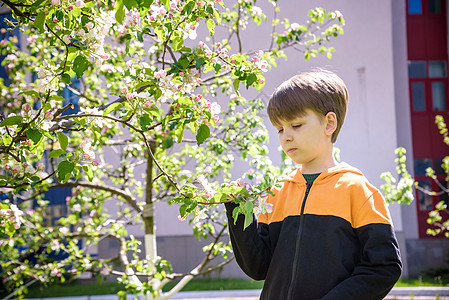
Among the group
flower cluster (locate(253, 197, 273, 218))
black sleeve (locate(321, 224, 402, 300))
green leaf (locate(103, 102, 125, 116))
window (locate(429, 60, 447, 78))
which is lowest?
black sleeve (locate(321, 224, 402, 300))

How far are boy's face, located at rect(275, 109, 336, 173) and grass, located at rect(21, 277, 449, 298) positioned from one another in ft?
19.1

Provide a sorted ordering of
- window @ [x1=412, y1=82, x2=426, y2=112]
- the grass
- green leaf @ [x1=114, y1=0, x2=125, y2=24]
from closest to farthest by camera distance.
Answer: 1. green leaf @ [x1=114, y1=0, x2=125, y2=24]
2. the grass
3. window @ [x1=412, y1=82, x2=426, y2=112]

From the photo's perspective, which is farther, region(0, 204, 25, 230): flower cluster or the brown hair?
region(0, 204, 25, 230): flower cluster

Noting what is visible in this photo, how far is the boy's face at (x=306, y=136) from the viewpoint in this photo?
1.42 meters

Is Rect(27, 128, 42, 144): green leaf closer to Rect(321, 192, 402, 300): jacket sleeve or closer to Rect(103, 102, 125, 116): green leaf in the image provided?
Rect(103, 102, 125, 116): green leaf

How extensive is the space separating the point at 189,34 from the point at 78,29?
0.41m

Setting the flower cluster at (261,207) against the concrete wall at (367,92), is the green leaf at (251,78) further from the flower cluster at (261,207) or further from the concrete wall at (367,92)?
the concrete wall at (367,92)

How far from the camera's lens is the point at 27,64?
158 inches

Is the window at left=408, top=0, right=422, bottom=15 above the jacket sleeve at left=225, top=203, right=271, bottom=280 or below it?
above

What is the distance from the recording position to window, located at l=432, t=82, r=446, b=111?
29.7ft

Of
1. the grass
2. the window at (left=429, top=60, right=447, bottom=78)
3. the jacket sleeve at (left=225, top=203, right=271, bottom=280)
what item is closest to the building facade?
the window at (left=429, top=60, right=447, bottom=78)

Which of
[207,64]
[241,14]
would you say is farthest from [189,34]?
[241,14]

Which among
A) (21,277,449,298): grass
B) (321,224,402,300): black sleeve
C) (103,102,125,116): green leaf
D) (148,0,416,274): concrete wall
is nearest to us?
(321,224,402,300): black sleeve

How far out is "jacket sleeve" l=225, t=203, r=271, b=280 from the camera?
55.8 inches
